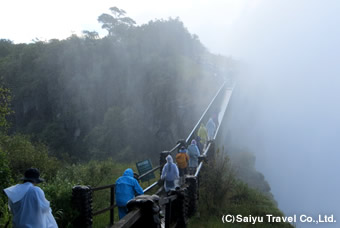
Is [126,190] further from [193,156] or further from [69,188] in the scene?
[193,156]

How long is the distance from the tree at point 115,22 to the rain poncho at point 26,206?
176 feet

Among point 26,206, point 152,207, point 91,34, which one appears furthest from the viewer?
point 91,34

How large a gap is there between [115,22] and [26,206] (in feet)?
198

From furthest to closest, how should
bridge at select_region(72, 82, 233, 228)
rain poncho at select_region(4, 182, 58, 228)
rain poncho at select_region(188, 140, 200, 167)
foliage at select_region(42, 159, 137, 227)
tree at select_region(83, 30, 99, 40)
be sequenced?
tree at select_region(83, 30, 99, 40)
rain poncho at select_region(188, 140, 200, 167)
foliage at select_region(42, 159, 137, 227)
rain poncho at select_region(4, 182, 58, 228)
bridge at select_region(72, 82, 233, 228)

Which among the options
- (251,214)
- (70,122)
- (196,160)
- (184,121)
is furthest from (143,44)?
(251,214)

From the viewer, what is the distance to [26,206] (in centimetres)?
505

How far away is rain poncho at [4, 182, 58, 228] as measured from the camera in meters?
5.03

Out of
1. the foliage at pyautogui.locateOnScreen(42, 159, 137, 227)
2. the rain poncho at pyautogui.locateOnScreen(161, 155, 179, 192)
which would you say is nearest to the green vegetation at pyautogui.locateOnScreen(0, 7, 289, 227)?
the foliage at pyautogui.locateOnScreen(42, 159, 137, 227)

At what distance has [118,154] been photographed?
36.2 metres

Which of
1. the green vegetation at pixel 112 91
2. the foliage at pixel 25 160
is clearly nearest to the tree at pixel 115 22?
the green vegetation at pixel 112 91

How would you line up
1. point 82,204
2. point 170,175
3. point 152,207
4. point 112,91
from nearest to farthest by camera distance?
point 152,207 → point 82,204 → point 170,175 → point 112,91

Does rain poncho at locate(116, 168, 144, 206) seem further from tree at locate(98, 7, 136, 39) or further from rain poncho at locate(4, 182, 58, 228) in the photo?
tree at locate(98, 7, 136, 39)

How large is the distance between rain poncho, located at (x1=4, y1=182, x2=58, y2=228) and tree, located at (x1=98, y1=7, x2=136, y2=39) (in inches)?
2108

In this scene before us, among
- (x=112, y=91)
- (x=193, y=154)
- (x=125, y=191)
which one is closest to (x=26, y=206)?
(x=125, y=191)
